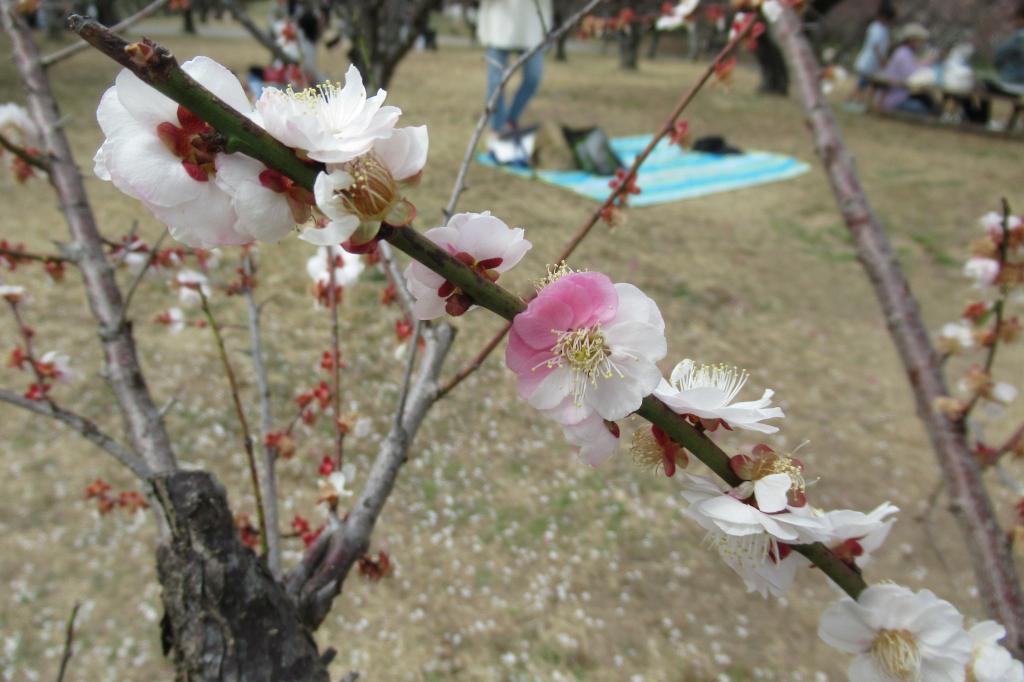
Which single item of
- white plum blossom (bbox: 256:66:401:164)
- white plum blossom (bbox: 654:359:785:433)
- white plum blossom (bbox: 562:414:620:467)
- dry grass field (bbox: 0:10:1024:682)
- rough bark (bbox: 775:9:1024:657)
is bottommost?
dry grass field (bbox: 0:10:1024:682)

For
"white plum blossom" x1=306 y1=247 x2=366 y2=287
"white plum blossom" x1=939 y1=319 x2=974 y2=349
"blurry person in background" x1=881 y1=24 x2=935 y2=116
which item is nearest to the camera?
"white plum blossom" x1=306 y1=247 x2=366 y2=287

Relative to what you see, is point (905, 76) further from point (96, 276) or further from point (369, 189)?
point (369, 189)

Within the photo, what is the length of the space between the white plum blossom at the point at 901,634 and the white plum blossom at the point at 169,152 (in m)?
0.54

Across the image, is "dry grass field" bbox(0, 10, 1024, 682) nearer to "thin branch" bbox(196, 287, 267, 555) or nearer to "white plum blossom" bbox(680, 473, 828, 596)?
"thin branch" bbox(196, 287, 267, 555)

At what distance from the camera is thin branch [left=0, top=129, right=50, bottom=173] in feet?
3.47

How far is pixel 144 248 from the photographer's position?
4.95 feet

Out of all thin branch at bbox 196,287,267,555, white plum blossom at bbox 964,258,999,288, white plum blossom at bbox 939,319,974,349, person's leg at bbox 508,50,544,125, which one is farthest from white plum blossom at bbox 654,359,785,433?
person's leg at bbox 508,50,544,125

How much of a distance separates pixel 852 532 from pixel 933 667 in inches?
5.4

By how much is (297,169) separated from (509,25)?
5.74 metres

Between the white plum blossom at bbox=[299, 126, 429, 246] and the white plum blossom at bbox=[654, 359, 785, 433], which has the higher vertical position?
the white plum blossom at bbox=[299, 126, 429, 246]

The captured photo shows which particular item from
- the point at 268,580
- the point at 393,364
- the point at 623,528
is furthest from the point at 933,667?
the point at 393,364

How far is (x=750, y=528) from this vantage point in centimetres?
48

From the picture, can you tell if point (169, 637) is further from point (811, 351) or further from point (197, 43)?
point (197, 43)

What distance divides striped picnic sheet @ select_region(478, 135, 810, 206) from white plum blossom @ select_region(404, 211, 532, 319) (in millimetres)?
4733
